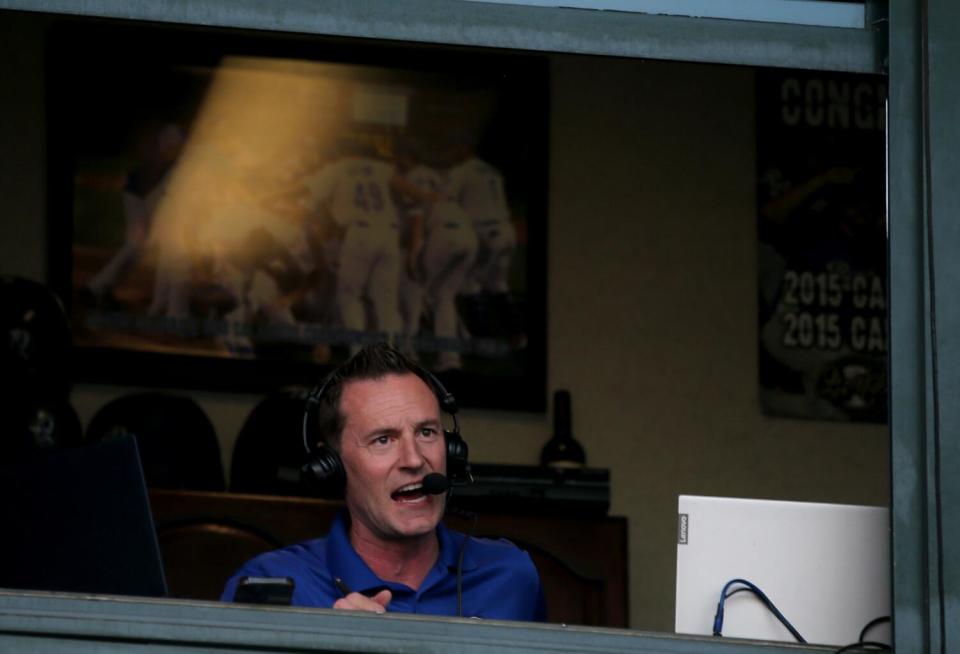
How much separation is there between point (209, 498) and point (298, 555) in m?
1.86

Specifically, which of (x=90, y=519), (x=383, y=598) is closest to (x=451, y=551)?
(x=383, y=598)

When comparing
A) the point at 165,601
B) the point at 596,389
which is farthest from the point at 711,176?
the point at 165,601

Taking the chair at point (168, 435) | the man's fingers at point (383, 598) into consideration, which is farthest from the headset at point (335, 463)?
the chair at point (168, 435)

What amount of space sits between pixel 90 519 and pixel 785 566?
1061 millimetres

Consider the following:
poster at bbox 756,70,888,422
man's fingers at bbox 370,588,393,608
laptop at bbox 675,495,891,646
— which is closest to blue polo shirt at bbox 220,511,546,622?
man's fingers at bbox 370,588,393,608

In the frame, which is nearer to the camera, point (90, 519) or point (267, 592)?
point (267, 592)

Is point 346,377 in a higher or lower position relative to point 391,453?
higher

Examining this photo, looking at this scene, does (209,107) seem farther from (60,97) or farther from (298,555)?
(298,555)

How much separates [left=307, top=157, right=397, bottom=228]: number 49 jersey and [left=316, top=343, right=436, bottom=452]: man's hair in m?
2.60

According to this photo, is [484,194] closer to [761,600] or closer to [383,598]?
[383,598]

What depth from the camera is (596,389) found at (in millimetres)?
6145

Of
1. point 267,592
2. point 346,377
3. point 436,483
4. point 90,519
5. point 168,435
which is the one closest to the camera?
point 267,592

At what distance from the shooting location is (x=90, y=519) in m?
2.92

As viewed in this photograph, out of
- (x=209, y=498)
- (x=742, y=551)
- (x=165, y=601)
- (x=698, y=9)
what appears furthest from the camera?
(x=209, y=498)
